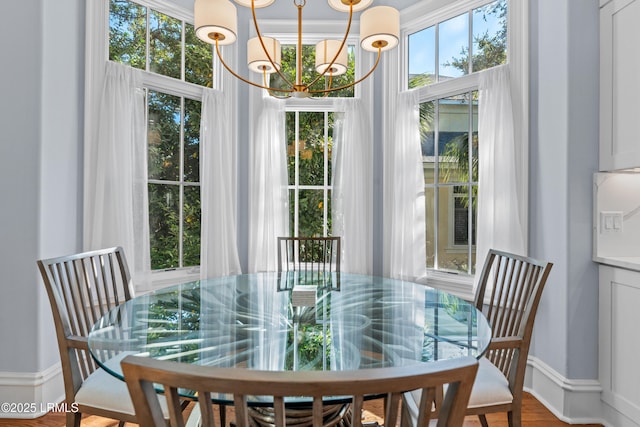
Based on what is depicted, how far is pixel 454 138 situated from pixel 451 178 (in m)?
0.32

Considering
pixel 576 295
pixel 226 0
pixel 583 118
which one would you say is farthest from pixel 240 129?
pixel 576 295

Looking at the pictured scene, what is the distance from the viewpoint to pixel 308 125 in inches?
135

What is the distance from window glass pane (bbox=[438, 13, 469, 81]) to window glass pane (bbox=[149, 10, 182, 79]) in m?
2.17

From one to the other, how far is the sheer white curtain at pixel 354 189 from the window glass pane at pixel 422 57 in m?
0.51

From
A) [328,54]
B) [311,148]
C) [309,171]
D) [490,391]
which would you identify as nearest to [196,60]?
[311,148]

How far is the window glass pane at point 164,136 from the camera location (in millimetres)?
2949

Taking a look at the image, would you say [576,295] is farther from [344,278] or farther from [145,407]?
[145,407]

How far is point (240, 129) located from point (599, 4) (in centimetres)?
266

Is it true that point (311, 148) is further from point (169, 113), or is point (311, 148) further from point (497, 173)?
point (497, 173)

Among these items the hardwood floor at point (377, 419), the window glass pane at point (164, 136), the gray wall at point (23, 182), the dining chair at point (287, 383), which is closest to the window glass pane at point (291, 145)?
the window glass pane at point (164, 136)

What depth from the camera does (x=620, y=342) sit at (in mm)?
1998

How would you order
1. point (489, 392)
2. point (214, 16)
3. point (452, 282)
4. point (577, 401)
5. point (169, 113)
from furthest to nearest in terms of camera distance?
point (169, 113) → point (452, 282) → point (577, 401) → point (214, 16) → point (489, 392)

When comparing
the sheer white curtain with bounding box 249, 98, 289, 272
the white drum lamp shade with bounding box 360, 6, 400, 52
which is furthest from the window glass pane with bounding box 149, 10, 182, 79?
the white drum lamp shade with bounding box 360, 6, 400, 52

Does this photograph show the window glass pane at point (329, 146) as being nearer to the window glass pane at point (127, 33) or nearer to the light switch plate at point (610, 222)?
the window glass pane at point (127, 33)
